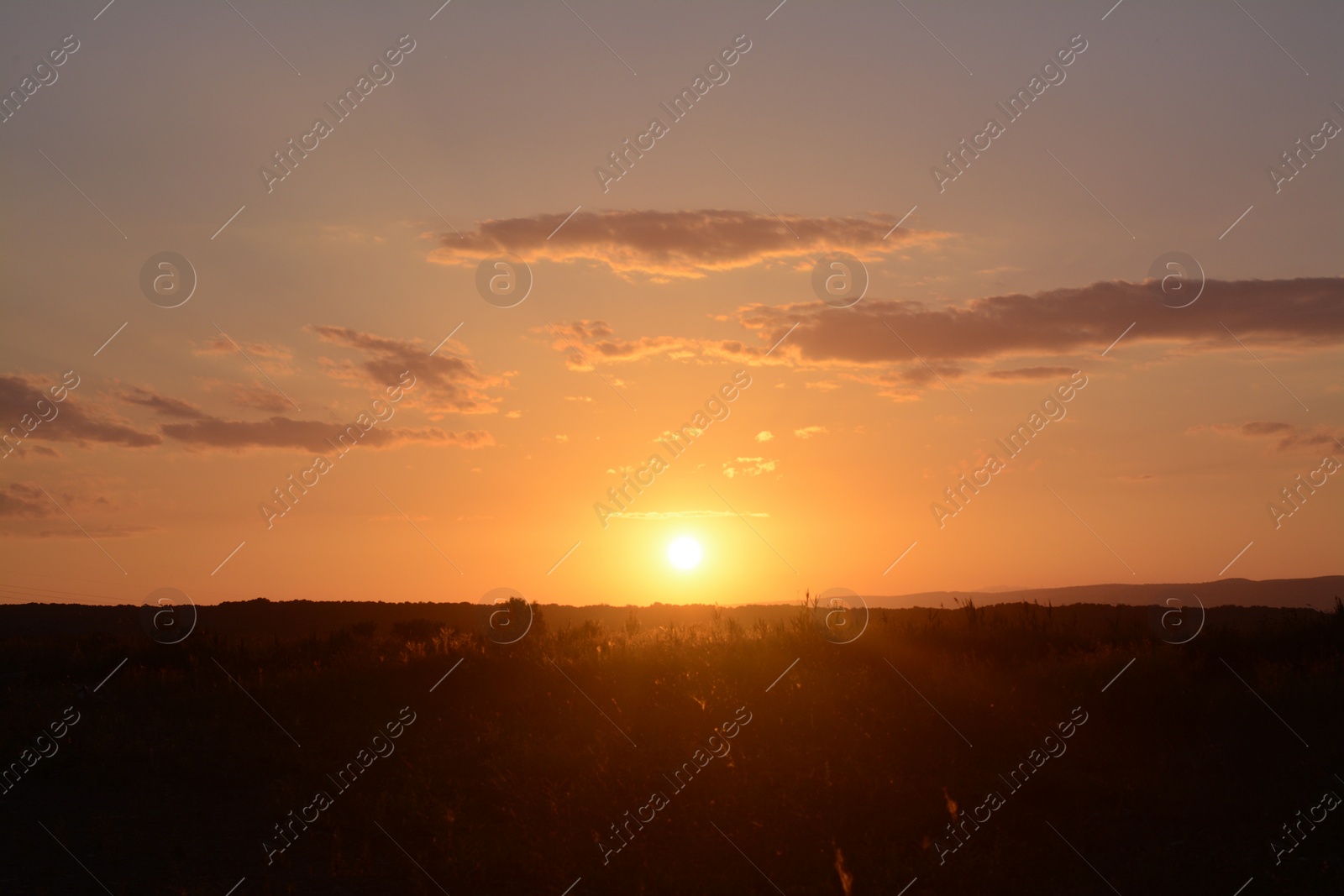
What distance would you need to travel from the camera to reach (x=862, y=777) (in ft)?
38.5

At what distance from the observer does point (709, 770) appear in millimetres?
12172

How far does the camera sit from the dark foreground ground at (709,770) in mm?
10031

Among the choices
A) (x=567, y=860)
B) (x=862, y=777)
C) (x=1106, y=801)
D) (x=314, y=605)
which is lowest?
(x=1106, y=801)

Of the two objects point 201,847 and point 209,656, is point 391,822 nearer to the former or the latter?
point 201,847

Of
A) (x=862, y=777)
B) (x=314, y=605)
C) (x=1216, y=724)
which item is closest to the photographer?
(x=862, y=777)

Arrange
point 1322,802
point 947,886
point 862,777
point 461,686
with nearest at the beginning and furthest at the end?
point 947,886, point 1322,802, point 862,777, point 461,686

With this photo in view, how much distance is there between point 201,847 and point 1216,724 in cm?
1339

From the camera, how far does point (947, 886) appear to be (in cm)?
967

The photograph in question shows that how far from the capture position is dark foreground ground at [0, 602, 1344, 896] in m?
10.0

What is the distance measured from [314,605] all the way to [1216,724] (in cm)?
4546

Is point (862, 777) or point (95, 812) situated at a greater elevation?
point (95, 812)

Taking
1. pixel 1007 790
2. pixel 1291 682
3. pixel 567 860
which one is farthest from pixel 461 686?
pixel 1291 682

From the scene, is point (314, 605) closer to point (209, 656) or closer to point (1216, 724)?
point (209, 656)

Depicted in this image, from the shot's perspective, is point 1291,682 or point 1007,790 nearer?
point 1007,790
